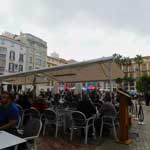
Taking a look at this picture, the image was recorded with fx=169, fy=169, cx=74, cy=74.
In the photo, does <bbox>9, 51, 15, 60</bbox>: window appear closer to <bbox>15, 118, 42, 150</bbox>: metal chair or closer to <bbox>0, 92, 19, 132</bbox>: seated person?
<bbox>0, 92, 19, 132</bbox>: seated person

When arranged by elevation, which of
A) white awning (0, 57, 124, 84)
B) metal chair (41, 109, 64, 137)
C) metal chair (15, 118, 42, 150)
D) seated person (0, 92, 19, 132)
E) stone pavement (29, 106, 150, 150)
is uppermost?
white awning (0, 57, 124, 84)

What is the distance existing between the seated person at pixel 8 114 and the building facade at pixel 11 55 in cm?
3696

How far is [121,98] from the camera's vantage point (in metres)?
4.70

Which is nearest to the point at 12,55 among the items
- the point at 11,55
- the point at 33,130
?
the point at 11,55

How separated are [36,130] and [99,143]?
2.27 metres

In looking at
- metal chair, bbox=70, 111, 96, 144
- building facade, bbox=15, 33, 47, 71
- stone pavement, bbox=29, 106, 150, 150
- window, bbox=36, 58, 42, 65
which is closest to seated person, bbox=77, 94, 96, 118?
metal chair, bbox=70, 111, 96, 144

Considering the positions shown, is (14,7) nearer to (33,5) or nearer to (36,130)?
(33,5)

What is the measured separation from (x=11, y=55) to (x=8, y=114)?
39594 mm

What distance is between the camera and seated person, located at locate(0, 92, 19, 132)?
2.81 metres

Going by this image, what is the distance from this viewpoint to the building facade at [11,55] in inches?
1478

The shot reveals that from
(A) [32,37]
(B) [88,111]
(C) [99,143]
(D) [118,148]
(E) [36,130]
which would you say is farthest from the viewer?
(A) [32,37]

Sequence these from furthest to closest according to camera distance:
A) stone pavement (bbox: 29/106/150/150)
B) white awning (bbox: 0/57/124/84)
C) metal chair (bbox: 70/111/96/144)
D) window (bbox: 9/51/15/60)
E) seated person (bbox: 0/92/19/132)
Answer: window (bbox: 9/51/15/60), white awning (bbox: 0/57/124/84), metal chair (bbox: 70/111/96/144), stone pavement (bbox: 29/106/150/150), seated person (bbox: 0/92/19/132)

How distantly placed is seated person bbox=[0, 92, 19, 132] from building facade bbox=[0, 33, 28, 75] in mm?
36963

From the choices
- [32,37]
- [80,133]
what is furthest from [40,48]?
[80,133]
